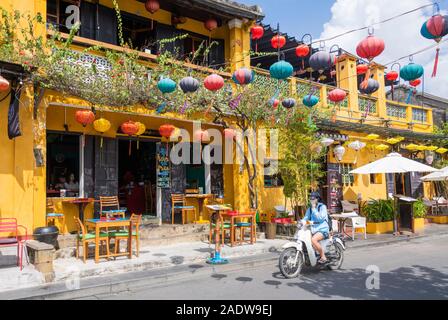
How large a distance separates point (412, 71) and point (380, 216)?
7.82 meters

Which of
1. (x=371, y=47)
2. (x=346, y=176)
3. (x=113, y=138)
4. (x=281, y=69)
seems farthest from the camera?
(x=346, y=176)

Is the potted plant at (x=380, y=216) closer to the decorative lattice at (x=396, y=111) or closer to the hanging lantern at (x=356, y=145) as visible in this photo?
the hanging lantern at (x=356, y=145)

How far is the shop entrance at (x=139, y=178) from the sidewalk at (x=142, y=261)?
11.2ft

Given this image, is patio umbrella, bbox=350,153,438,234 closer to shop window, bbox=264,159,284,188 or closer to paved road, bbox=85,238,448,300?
shop window, bbox=264,159,284,188

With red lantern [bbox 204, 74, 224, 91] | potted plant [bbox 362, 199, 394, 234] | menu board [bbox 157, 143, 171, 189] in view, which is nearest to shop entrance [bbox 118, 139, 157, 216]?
menu board [bbox 157, 143, 171, 189]

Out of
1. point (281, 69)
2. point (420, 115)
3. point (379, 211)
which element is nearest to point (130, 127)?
point (281, 69)

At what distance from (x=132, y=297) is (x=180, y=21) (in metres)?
9.53

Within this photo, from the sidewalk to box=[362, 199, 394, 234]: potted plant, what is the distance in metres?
1.62

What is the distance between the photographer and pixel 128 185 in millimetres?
14188

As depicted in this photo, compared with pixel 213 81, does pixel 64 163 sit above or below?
below

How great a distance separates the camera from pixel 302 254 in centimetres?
782

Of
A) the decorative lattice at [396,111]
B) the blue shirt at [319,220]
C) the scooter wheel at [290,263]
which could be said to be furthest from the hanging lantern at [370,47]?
the decorative lattice at [396,111]

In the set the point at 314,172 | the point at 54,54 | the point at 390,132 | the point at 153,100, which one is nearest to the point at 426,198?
the point at 390,132

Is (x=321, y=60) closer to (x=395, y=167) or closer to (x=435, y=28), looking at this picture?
(x=435, y=28)
